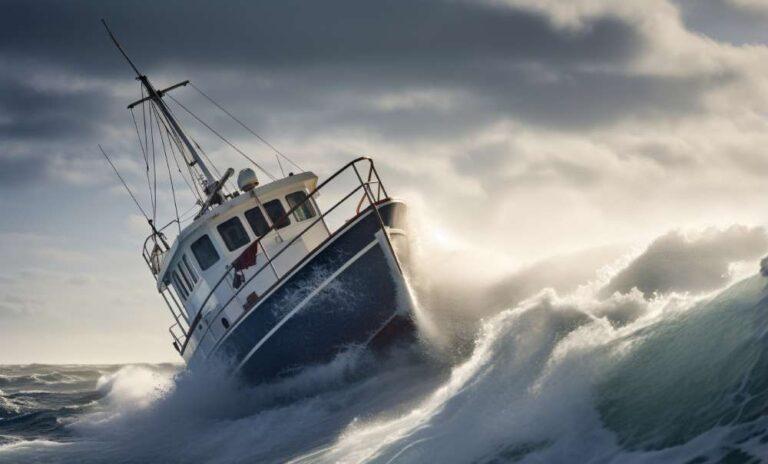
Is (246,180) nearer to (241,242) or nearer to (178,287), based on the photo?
(241,242)

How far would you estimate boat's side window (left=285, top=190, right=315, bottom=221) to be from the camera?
1381 cm

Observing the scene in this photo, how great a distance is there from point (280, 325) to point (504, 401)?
553cm

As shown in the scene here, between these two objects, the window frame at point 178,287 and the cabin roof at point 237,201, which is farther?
the window frame at point 178,287

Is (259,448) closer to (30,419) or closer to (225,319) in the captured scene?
(225,319)

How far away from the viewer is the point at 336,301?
37.7ft

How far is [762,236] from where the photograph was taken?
387 inches

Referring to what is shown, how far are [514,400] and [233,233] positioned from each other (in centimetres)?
772

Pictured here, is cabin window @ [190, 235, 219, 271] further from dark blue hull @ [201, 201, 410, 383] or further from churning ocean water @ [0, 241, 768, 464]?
churning ocean water @ [0, 241, 768, 464]

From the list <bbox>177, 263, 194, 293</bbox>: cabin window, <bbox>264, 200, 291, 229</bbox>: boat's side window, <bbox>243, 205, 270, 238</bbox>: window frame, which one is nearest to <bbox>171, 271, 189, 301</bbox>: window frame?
A: <bbox>177, 263, 194, 293</bbox>: cabin window

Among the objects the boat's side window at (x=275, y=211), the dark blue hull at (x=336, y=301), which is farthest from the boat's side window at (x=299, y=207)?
the dark blue hull at (x=336, y=301)

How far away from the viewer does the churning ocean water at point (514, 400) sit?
229 inches

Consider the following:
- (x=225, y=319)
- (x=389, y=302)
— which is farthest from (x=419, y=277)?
(x=225, y=319)

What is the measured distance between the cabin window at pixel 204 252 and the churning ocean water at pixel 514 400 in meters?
2.28

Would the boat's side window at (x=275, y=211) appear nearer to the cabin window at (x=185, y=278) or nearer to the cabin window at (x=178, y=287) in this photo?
the cabin window at (x=185, y=278)
